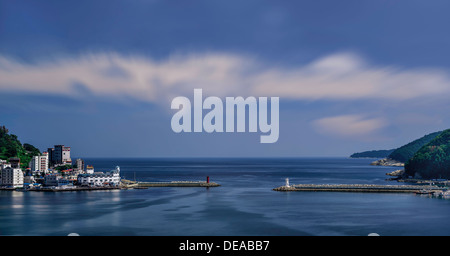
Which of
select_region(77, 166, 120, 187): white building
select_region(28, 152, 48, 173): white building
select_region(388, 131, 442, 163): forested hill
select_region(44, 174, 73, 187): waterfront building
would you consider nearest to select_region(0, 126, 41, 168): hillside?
select_region(28, 152, 48, 173): white building

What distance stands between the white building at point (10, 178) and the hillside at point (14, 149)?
20813 mm

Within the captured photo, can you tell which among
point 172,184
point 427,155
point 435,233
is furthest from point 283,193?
point 427,155

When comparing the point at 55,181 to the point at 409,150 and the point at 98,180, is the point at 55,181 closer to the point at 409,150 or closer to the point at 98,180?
the point at 98,180

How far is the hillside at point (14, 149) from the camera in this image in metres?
82.2

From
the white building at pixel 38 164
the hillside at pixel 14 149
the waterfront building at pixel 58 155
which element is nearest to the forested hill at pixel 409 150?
the waterfront building at pixel 58 155

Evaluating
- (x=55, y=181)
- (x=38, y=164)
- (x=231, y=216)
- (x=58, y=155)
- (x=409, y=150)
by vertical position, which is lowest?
(x=231, y=216)

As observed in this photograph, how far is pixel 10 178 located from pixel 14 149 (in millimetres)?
29695

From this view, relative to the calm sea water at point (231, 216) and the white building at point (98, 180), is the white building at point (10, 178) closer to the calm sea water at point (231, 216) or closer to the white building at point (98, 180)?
the white building at point (98, 180)

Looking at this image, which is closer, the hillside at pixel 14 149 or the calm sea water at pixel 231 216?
the calm sea water at pixel 231 216

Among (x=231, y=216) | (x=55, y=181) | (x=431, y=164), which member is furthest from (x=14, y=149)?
(x=431, y=164)

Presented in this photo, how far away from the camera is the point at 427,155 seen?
257 ft

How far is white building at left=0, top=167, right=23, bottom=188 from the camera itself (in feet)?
192

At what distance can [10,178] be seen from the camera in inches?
2314

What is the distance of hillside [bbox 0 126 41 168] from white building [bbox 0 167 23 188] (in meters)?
20.8
